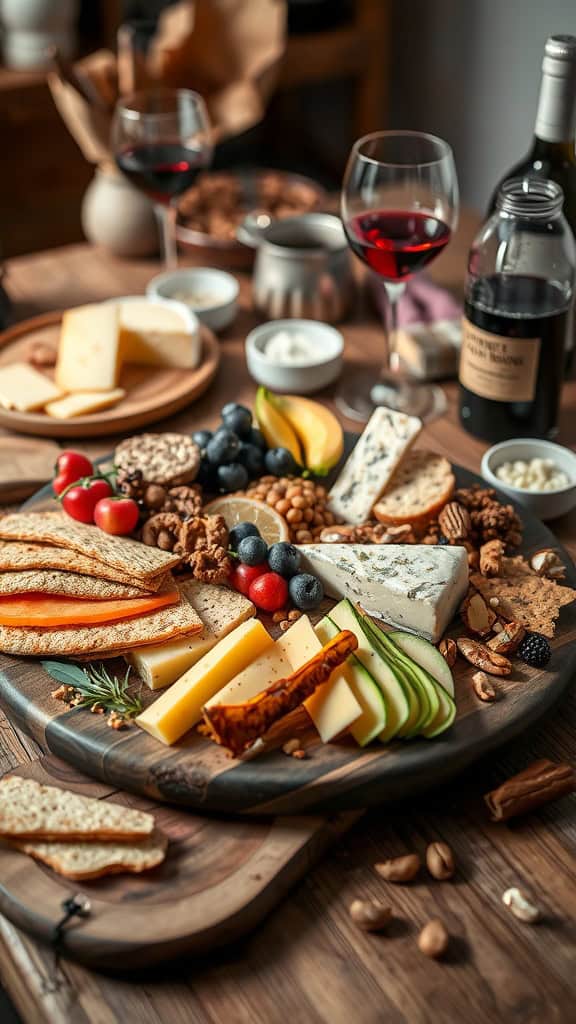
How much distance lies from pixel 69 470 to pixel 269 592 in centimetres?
45

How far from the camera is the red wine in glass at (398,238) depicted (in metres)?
1.80

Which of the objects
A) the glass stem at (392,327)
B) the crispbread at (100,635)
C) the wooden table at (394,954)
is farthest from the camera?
the glass stem at (392,327)

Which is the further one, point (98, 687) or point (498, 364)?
point (498, 364)

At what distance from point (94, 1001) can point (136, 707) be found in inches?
14.6

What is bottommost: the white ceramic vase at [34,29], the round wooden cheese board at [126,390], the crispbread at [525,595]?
the round wooden cheese board at [126,390]

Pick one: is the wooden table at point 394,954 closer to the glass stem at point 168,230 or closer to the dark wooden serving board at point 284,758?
the dark wooden serving board at point 284,758

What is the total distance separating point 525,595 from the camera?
1506 mm

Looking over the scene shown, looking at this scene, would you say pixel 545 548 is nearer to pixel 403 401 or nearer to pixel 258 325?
pixel 403 401

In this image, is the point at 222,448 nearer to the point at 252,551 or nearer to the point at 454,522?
the point at 252,551

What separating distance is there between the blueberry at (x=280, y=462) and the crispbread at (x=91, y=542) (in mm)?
295

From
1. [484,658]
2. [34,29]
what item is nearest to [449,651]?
[484,658]

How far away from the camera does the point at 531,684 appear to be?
1.36 m

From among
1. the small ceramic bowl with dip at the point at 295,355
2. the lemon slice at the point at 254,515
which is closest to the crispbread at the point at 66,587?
the lemon slice at the point at 254,515

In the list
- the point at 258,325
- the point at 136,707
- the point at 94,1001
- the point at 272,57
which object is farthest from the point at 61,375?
→ the point at 94,1001
